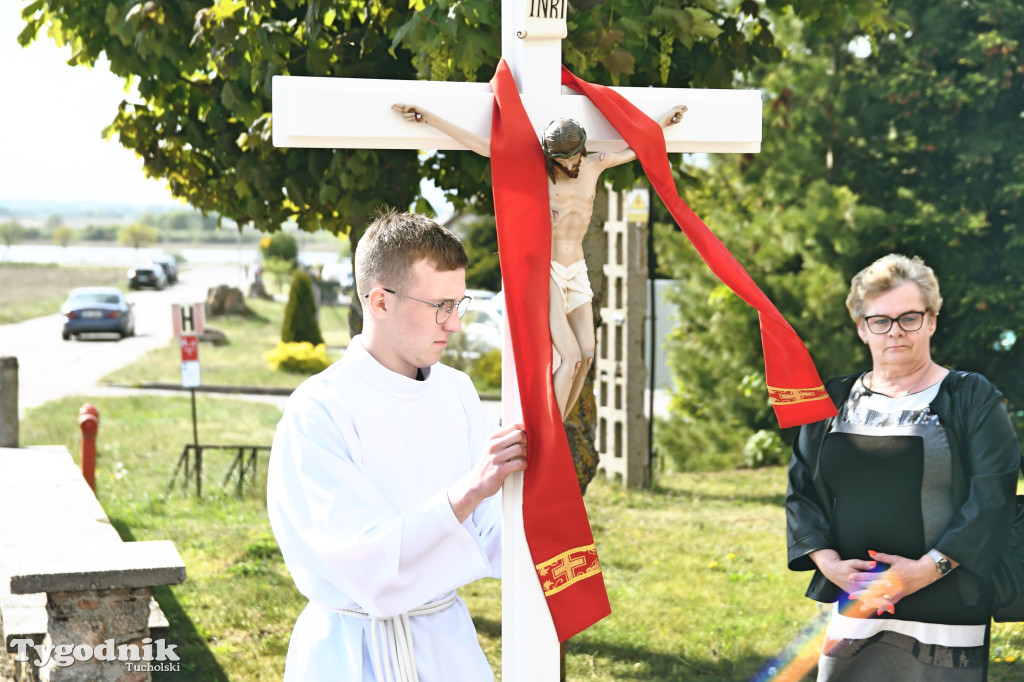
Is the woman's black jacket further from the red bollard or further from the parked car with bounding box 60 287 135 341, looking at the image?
the parked car with bounding box 60 287 135 341

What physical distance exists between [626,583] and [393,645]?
4.57 metres

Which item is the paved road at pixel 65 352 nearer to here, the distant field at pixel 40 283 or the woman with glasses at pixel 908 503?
the distant field at pixel 40 283

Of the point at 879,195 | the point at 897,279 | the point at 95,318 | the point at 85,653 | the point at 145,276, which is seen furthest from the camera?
the point at 145,276

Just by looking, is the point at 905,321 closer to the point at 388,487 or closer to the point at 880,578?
the point at 880,578

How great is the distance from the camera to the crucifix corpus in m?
1.94

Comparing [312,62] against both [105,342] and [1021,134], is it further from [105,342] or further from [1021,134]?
[105,342]

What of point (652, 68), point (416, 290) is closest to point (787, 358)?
point (416, 290)

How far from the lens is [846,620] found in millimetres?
2928

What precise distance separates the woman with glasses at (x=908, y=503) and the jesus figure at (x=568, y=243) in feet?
4.04

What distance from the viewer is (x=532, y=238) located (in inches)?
76.6

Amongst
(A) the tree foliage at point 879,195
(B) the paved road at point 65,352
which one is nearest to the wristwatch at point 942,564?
(A) the tree foliage at point 879,195

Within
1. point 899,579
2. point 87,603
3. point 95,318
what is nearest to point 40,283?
point 95,318

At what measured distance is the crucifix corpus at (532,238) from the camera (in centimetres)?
194

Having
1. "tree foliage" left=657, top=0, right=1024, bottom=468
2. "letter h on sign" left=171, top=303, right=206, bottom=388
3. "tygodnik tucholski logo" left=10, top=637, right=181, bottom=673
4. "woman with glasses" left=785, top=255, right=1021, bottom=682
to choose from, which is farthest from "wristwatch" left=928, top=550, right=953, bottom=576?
"tree foliage" left=657, top=0, right=1024, bottom=468
